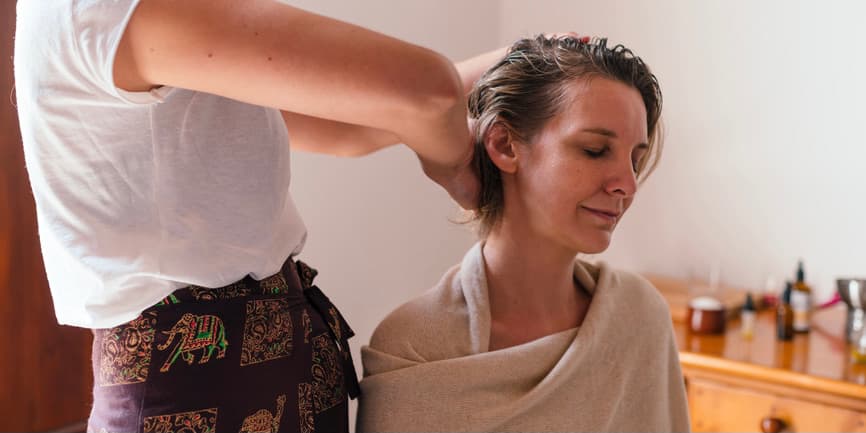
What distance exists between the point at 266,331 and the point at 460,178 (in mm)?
364

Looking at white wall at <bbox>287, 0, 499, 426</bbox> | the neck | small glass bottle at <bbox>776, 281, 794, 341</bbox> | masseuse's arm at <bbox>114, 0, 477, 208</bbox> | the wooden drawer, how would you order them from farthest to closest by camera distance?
white wall at <bbox>287, 0, 499, 426</bbox> → small glass bottle at <bbox>776, 281, 794, 341</bbox> → the wooden drawer → the neck → masseuse's arm at <bbox>114, 0, 477, 208</bbox>

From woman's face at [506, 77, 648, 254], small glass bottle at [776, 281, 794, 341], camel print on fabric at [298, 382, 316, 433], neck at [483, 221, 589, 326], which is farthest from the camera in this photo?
small glass bottle at [776, 281, 794, 341]

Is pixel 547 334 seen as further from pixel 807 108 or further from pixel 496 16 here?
pixel 496 16

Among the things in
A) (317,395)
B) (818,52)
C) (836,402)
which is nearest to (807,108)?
(818,52)

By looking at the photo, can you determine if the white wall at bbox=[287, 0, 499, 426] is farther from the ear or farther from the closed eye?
the closed eye

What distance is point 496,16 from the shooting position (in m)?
2.99

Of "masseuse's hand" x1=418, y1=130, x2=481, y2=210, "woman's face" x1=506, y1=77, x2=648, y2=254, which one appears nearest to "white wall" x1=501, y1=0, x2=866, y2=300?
"woman's face" x1=506, y1=77, x2=648, y2=254

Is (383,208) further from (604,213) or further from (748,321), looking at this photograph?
(604,213)

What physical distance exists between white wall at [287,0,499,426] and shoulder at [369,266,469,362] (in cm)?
100

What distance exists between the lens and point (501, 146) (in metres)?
1.31

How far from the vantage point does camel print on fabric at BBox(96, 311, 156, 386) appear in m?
0.92

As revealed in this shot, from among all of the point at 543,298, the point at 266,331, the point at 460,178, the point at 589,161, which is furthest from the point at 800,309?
the point at 266,331

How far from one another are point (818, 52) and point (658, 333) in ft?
4.63

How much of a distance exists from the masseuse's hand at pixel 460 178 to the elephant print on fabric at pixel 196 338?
32 centimetres
